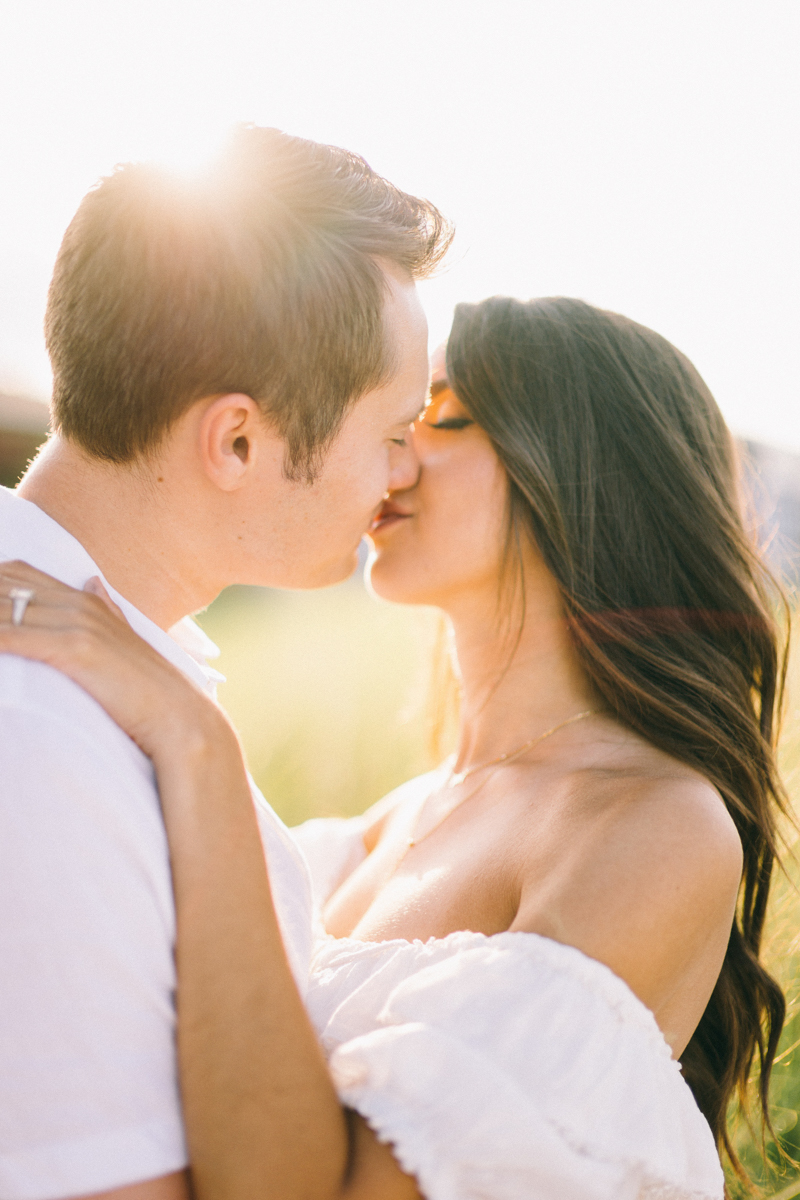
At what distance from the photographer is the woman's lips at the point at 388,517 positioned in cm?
251

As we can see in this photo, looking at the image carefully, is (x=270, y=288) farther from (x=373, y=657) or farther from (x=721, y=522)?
(x=373, y=657)

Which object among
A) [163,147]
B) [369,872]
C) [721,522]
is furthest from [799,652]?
[163,147]

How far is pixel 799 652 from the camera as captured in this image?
303cm

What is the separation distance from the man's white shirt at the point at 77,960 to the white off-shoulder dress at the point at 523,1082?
32 cm

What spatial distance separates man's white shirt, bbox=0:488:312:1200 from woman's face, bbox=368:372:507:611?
4.26ft

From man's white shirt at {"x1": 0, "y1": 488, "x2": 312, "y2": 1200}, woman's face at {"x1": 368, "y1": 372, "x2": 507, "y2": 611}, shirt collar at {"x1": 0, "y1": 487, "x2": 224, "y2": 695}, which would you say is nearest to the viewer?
man's white shirt at {"x1": 0, "y1": 488, "x2": 312, "y2": 1200}

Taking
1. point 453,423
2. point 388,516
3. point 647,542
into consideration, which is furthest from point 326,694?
point 647,542

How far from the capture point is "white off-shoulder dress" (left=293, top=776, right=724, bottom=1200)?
126 cm

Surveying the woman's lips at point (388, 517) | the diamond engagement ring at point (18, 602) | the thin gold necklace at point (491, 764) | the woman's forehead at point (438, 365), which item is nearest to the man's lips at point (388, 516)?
the woman's lips at point (388, 517)

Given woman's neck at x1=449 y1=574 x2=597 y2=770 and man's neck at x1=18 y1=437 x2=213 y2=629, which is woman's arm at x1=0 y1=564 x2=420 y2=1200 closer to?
man's neck at x1=18 y1=437 x2=213 y2=629

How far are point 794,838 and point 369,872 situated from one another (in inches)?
58.9

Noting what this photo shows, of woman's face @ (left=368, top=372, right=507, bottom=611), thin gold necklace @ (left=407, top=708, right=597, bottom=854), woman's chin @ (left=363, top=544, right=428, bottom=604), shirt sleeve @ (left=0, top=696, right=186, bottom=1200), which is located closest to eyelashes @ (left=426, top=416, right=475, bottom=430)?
woman's face @ (left=368, top=372, right=507, bottom=611)

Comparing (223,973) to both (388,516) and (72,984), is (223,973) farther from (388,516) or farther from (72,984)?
(388,516)

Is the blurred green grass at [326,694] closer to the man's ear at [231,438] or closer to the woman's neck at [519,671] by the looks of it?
the woman's neck at [519,671]
